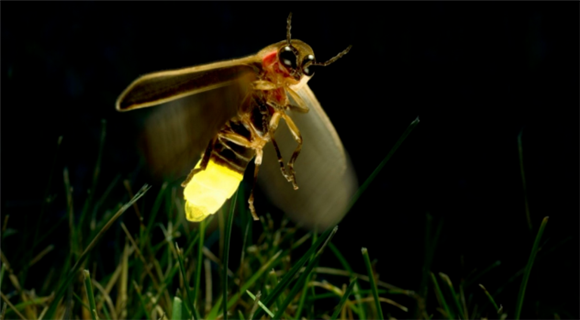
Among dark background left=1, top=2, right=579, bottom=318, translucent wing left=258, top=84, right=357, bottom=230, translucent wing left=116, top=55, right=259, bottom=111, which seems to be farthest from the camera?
dark background left=1, top=2, right=579, bottom=318

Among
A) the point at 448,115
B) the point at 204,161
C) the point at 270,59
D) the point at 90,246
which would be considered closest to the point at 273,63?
the point at 270,59

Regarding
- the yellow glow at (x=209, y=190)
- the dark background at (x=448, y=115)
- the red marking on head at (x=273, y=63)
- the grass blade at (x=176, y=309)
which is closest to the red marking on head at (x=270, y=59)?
the red marking on head at (x=273, y=63)

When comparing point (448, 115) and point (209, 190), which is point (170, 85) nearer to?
point (209, 190)

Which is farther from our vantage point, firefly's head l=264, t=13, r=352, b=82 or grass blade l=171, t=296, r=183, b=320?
grass blade l=171, t=296, r=183, b=320

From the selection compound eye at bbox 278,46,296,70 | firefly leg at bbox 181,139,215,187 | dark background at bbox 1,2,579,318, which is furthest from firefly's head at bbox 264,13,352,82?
dark background at bbox 1,2,579,318

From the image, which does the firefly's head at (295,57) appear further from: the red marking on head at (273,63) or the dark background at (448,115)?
the dark background at (448,115)

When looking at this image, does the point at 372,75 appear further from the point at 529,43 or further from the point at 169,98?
the point at 169,98

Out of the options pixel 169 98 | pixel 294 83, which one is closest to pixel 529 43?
pixel 294 83

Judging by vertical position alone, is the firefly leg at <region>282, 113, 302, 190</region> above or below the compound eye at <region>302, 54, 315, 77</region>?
below

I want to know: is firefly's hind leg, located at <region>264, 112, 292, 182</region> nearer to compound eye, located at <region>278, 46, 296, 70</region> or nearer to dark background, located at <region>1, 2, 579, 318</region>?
compound eye, located at <region>278, 46, 296, 70</region>
